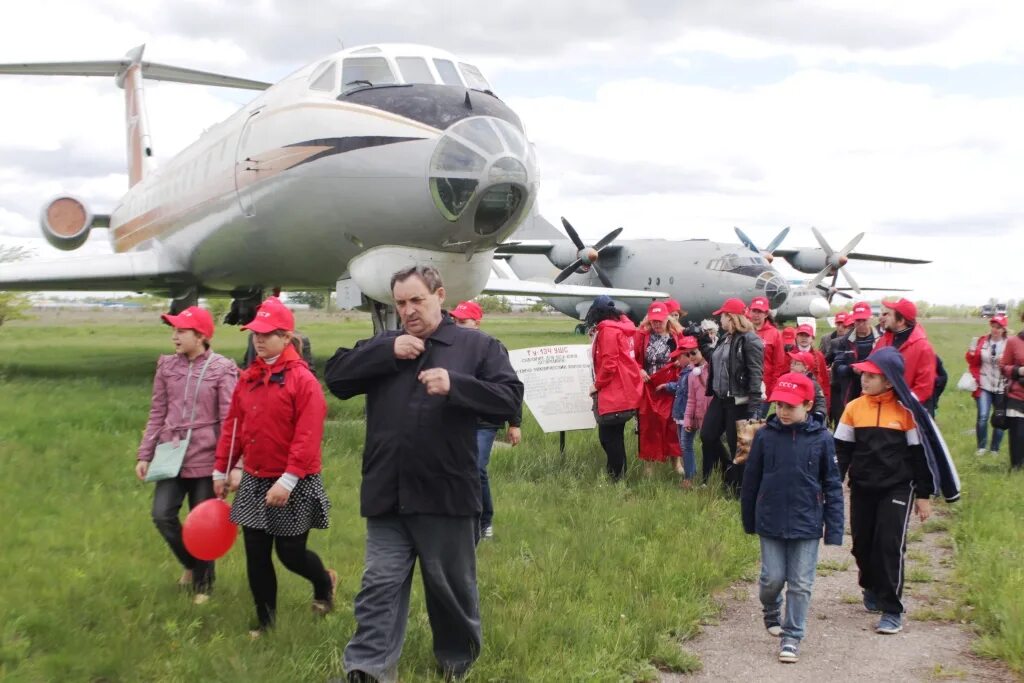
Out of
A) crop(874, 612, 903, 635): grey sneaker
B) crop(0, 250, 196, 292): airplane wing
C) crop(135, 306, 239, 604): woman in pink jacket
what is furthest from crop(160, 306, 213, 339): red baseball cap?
crop(0, 250, 196, 292): airplane wing

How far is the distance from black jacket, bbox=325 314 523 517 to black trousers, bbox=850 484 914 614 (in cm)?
281

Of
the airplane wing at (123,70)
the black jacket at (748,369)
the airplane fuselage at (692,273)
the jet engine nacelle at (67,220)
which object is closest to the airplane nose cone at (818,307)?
the airplane fuselage at (692,273)

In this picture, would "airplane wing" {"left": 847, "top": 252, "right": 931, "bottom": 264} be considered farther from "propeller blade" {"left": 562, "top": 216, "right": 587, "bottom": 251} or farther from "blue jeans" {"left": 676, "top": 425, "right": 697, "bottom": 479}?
"blue jeans" {"left": 676, "top": 425, "right": 697, "bottom": 479}

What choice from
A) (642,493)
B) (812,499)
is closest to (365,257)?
(642,493)

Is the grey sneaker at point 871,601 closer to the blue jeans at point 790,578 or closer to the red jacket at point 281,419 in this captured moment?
the blue jeans at point 790,578

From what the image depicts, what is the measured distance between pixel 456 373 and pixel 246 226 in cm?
922

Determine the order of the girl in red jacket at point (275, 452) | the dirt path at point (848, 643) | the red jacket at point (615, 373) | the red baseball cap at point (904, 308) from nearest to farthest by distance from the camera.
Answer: the girl in red jacket at point (275, 452) → the dirt path at point (848, 643) → the red baseball cap at point (904, 308) → the red jacket at point (615, 373)

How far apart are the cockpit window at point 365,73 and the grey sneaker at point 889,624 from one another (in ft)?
25.2

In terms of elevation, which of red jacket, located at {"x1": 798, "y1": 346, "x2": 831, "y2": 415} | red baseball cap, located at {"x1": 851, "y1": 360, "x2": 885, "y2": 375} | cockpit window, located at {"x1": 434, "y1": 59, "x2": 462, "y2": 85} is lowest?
red jacket, located at {"x1": 798, "y1": 346, "x2": 831, "y2": 415}

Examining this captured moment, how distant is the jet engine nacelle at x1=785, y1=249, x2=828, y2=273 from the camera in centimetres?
4156

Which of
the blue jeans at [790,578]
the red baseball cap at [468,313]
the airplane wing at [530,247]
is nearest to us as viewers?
the blue jeans at [790,578]

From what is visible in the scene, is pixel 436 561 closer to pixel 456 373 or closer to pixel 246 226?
pixel 456 373

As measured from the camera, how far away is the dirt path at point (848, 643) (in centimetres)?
489

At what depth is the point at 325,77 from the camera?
11109mm
